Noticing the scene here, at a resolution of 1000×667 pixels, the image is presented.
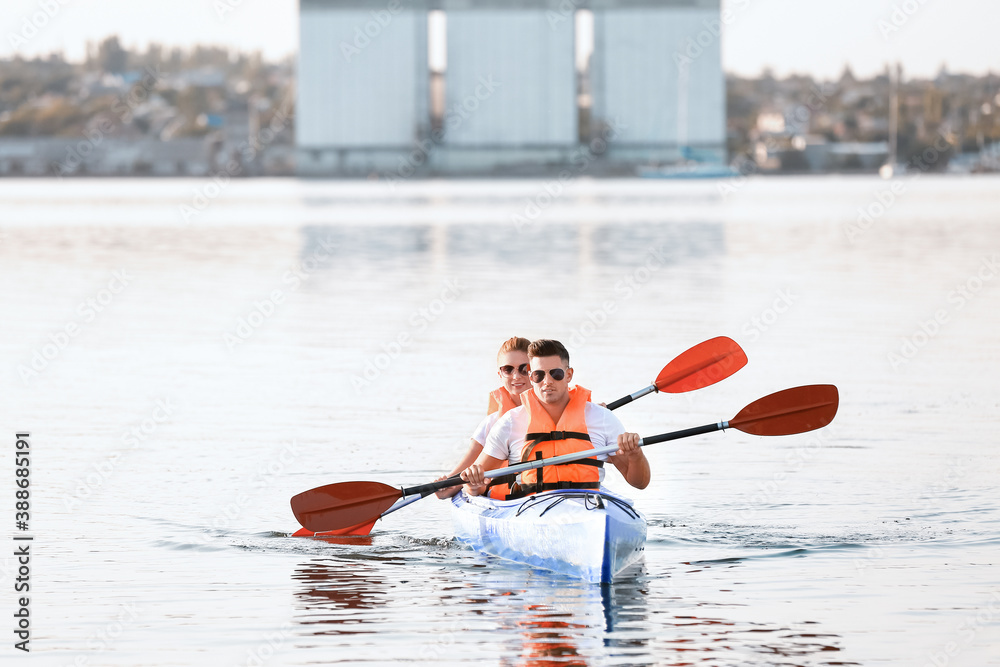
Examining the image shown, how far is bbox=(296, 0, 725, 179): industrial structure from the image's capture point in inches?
4321

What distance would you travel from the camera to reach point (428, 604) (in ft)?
25.8

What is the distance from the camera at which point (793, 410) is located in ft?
30.2

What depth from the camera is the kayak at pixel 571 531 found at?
7.91 meters

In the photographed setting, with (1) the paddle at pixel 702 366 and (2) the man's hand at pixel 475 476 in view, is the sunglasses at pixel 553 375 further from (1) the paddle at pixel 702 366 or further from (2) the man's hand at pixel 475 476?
(1) the paddle at pixel 702 366

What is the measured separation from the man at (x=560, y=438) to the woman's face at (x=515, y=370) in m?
0.16

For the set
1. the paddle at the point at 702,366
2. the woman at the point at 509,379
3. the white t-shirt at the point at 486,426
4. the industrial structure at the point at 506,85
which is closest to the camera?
the woman at the point at 509,379

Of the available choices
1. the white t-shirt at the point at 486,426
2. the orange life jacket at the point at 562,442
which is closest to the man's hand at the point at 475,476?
the orange life jacket at the point at 562,442

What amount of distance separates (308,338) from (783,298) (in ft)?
25.5

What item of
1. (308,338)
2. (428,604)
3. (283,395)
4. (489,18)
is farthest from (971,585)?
(489,18)

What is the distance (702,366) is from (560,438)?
7.00ft

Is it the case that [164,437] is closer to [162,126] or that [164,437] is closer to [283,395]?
[283,395]

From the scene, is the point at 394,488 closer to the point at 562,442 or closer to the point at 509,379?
the point at 509,379

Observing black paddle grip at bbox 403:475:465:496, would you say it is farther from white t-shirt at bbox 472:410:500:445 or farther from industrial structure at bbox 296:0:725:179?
industrial structure at bbox 296:0:725:179

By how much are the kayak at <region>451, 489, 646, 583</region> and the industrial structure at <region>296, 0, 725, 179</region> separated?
102561 mm
